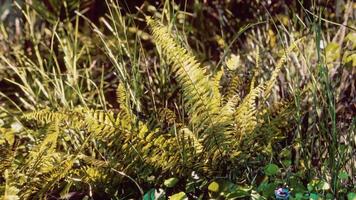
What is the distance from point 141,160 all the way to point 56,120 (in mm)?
289

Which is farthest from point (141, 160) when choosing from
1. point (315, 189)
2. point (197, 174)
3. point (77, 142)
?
point (315, 189)

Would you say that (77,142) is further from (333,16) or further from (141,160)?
(333,16)

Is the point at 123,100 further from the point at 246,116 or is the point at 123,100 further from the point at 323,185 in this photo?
the point at 323,185

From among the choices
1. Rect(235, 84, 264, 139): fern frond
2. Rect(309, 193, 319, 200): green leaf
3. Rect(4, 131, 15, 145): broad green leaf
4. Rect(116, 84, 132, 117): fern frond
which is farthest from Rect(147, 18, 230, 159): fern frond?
Rect(4, 131, 15, 145): broad green leaf

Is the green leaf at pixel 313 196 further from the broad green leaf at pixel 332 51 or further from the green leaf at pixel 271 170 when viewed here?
the broad green leaf at pixel 332 51

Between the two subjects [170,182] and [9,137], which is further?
[9,137]

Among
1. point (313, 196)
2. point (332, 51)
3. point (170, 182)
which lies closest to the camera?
point (313, 196)

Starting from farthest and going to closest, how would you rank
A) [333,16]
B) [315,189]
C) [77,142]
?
[333,16], [77,142], [315,189]

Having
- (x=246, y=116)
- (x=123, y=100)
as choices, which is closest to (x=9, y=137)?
(x=123, y=100)

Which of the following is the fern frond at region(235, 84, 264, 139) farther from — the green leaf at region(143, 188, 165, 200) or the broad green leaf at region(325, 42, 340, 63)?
the broad green leaf at region(325, 42, 340, 63)

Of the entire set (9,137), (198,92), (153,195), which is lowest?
(153,195)

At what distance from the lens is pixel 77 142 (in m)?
2.04

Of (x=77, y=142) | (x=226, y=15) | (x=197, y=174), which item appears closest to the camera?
(x=197, y=174)

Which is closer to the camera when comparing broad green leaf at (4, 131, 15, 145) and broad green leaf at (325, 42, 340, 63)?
broad green leaf at (4, 131, 15, 145)
